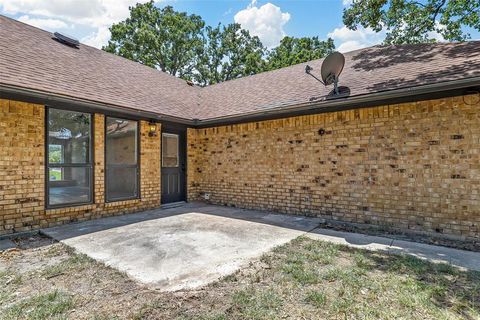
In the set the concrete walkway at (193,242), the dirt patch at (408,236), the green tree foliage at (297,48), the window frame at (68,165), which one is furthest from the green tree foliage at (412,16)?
the green tree foliage at (297,48)

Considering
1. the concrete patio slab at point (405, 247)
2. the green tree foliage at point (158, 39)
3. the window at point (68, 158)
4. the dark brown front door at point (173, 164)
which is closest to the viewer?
the concrete patio slab at point (405, 247)

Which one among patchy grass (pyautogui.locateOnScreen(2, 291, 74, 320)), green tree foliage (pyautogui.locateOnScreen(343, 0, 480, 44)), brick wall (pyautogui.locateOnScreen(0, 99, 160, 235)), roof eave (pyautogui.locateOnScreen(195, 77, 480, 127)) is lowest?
patchy grass (pyautogui.locateOnScreen(2, 291, 74, 320))

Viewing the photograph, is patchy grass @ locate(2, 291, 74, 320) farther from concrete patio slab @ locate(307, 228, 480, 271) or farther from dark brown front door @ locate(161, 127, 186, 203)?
dark brown front door @ locate(161, 127, 186, 203)

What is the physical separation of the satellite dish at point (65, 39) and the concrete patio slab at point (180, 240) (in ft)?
19.2

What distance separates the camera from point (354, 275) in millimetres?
3068

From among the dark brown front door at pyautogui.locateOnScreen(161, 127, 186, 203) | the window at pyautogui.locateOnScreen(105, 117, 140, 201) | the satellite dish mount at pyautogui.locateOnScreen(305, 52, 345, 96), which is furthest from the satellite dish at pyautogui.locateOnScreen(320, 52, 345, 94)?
the window at pyautogui.locateOnScreen(105, 117, 140, 201)

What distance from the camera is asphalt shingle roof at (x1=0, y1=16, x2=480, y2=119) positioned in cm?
511

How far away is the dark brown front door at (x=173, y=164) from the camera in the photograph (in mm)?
7832

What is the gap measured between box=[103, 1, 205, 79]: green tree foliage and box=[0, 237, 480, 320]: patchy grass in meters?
22.4

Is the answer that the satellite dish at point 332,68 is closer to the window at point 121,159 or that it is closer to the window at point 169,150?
the window at point 169,150

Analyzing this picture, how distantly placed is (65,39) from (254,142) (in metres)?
6.71

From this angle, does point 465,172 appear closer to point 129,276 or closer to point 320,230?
point 320,230

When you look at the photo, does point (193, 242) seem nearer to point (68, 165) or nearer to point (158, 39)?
point (68, 165)

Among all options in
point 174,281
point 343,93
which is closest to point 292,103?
point 343,93
